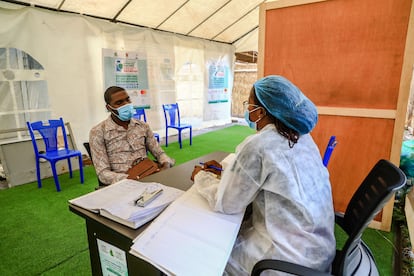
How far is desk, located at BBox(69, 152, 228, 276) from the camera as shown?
2.92ft

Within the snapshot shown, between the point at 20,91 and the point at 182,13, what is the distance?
283 centimetres

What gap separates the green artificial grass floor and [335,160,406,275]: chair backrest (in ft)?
3.10

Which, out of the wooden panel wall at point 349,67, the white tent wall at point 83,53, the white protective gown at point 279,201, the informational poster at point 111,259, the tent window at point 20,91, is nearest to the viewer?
the white protective gown at point 279,201

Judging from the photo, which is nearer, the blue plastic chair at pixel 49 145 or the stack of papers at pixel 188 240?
the stack of papers at pixel 188 240

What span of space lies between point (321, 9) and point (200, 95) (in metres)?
4.20

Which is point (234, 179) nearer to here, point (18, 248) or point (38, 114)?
point (18, 248)

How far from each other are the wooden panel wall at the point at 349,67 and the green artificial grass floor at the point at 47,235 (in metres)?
0.53

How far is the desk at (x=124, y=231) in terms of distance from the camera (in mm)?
889

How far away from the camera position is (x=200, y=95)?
6027 millimetres

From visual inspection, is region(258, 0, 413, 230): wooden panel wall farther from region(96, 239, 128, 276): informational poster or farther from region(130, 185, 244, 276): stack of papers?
region(96, 239, 128, 276): informational poster

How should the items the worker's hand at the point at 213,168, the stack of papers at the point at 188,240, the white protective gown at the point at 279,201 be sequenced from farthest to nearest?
the worker's hand at the point at 213,168, the white protective gown at the point at 279,201, the stack of papers at the point at 188,240

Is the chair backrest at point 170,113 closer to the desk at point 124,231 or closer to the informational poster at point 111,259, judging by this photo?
the desk at point 124,231

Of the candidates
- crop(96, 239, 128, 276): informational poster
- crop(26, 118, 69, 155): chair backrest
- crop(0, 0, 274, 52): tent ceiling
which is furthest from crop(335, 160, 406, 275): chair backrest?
crop(0, 0, 274, 52): tent ceiling

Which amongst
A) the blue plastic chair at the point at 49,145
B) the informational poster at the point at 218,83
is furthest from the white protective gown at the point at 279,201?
the informational poster at the point at 218,83
